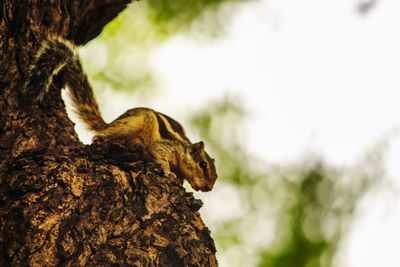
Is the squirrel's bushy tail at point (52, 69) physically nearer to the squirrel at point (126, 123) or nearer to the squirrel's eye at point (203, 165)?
the squirrel at point (126, 123)

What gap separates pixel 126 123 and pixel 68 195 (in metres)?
1.65

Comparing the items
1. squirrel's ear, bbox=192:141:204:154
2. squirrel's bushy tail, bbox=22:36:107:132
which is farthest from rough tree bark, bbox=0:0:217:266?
squirrel's ear, bbox=192:141:204:154

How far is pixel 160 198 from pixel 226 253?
237 cm

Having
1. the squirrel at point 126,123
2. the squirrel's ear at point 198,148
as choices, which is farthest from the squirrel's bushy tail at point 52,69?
the squirrel's ear at point 198,148

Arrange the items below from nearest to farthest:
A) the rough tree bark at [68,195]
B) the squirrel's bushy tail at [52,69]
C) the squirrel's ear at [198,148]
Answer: the rough tree bark at [68,195] → the squirrel's bushy tail at [52,69] → the squirrel's ear at [198,148]

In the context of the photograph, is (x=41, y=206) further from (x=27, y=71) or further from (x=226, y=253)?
(x=226, y=253)

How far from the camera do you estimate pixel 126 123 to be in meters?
3.88

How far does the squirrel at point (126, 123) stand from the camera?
2795mm

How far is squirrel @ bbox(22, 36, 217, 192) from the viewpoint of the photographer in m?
2.79

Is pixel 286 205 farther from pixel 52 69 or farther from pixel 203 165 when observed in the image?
pixel 52 69

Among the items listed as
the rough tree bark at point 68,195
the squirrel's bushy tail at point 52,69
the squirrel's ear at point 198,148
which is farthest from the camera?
the squirrel's ear at point 198,148

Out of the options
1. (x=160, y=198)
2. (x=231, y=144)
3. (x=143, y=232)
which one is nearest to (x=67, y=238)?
(x=143, y=232)

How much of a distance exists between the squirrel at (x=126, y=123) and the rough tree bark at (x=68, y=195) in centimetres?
8

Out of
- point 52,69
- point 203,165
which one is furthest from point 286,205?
point 52,69
